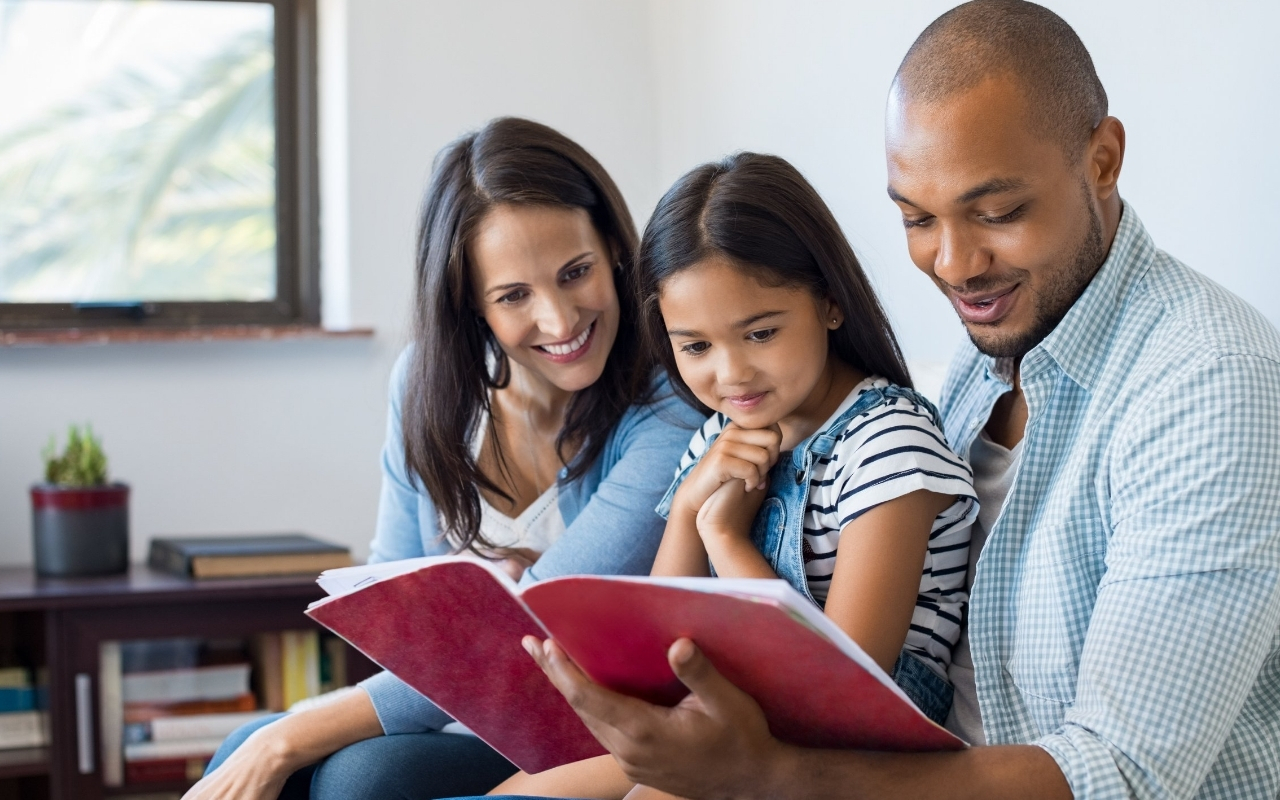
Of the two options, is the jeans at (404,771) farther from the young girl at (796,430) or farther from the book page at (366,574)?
the book page at (366,574)

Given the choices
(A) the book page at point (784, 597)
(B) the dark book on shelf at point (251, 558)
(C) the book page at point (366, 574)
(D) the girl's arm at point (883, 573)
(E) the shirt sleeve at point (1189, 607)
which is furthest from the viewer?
(B) the dark book on shelf at point (251, 558)

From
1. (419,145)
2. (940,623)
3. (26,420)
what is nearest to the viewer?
(940,623)

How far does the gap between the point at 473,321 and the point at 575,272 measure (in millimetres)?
171

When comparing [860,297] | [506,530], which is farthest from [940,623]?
[506,530]

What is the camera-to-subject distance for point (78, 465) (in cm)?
251

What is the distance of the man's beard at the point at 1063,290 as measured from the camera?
109cm

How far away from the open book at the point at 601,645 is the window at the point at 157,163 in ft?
6.57

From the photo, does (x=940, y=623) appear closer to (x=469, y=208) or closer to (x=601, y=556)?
(x=601, y=556)

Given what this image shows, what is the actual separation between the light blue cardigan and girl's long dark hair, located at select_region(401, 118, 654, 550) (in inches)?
1.2

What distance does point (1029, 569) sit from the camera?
3.50ft

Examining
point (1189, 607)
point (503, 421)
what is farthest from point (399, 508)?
point (1189, 607)

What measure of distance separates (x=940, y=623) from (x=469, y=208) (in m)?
0.74

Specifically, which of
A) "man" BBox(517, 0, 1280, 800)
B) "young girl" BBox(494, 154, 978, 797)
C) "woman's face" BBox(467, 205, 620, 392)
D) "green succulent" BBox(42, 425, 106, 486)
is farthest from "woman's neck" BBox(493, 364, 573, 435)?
"green succulent" BBox(42, 425, 106, 486)

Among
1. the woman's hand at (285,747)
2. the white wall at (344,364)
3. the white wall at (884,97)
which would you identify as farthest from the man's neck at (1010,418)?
the white wall at (344,364)
